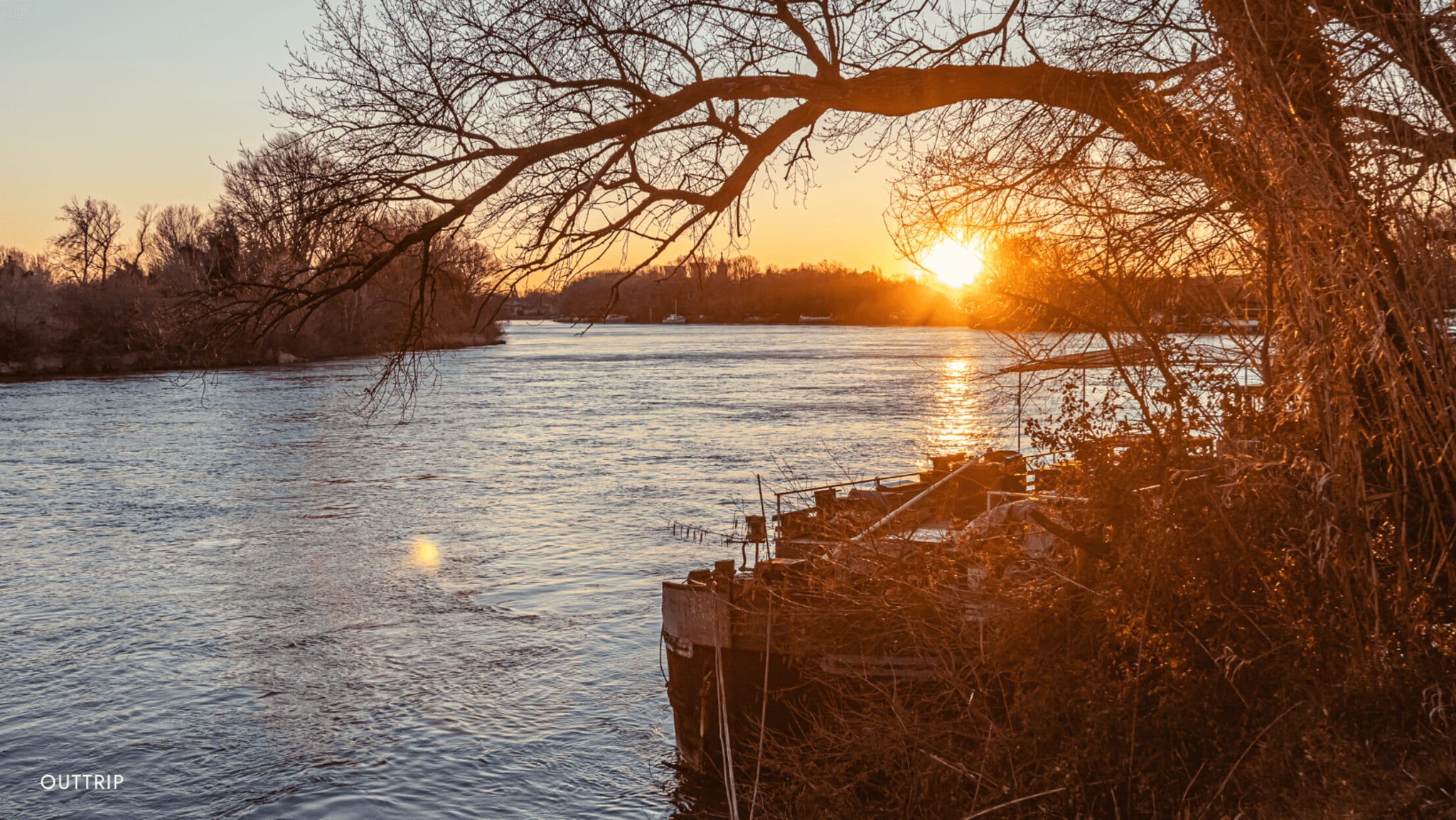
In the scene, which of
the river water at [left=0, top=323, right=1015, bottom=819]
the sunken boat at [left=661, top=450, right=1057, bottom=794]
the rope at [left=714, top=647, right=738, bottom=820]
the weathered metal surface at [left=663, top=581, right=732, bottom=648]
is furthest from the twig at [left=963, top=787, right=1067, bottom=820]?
the river water at [left=0, top=323, right=1015, bottom=819]

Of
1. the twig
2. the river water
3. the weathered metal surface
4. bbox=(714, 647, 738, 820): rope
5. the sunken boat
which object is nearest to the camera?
the twig

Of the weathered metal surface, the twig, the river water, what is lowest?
the river water

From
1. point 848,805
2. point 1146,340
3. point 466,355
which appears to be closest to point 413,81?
point 1146,340

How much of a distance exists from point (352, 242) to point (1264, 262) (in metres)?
6.37

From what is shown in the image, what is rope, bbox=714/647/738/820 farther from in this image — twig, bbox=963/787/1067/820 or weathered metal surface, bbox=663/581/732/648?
twig, bbox=963/787/1067/820

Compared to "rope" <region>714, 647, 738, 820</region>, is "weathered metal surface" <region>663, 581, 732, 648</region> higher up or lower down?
higher up

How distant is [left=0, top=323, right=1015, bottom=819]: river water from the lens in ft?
39.3

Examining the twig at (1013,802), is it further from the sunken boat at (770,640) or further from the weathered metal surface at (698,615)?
the weathered metal surface at (698,615)

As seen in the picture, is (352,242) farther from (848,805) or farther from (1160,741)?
(1160,741)

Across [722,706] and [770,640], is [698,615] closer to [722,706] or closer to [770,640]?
[770,640]

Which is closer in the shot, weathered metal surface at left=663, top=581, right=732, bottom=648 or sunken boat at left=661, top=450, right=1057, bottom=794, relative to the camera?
sunken boat at left=661, top=450, right=1057, bottom=794

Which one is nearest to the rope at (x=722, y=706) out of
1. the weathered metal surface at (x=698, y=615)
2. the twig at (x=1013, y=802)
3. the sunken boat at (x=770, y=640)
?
the sunken boat at (x=770, y=640)

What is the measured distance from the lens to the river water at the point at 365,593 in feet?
39.3

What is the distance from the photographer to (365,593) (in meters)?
18.2
